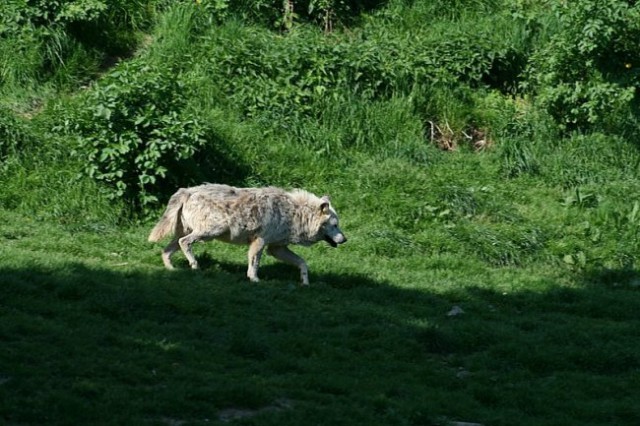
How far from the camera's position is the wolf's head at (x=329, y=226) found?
14641 mm

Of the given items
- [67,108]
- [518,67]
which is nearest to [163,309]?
[67,108]

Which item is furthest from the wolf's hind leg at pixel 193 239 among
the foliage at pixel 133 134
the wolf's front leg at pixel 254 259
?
the foliage at pixel 133 134

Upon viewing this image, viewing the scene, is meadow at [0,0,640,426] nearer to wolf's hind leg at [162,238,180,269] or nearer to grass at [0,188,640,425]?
grass at [0,188,640,425]

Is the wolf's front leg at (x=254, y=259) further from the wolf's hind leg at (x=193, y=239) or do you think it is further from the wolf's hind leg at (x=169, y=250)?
the wolf's hind leg at (x=169, y=250)

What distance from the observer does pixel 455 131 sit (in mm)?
19359

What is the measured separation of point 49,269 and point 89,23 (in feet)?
25.9

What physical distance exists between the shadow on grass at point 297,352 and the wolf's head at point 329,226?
586mm

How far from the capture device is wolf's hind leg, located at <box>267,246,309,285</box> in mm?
13969

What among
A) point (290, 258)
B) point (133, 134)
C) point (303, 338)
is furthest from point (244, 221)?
point (133, 134)

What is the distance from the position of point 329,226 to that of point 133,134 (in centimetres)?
321

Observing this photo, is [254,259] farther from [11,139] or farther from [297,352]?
[11,139]

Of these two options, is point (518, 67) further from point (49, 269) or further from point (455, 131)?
point (49, 269)

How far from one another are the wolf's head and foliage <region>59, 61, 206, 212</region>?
249cm

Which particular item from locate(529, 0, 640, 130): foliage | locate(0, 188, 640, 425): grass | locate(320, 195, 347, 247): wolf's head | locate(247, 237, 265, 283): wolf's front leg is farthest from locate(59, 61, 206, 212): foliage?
locate(529, 0, 640, 130): foliage
